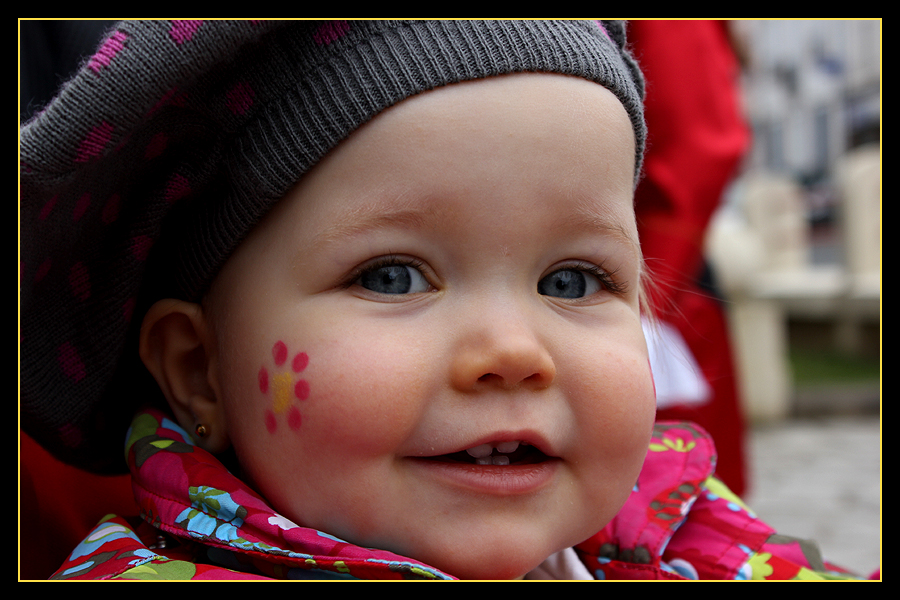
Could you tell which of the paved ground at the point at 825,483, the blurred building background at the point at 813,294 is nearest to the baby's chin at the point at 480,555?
the paved ground at the point at 825,483

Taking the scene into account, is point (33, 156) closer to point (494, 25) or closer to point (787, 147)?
point (494, 25)

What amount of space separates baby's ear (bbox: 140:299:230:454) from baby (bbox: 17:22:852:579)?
0.04ft

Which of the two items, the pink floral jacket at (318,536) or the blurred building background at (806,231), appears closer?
the pink floral jacket at (318,536)

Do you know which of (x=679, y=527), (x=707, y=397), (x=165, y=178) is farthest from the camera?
(x=707, y=397)

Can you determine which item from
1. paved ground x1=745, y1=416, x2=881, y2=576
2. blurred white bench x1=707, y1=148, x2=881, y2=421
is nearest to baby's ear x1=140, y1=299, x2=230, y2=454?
paved ground x1=745, y1=416, x2=881, y2=576

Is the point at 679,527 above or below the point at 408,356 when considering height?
below

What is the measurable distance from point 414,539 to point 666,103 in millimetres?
1290

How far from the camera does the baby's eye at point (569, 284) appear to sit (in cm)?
94

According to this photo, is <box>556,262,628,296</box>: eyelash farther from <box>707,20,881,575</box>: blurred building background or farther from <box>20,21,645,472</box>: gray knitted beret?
<box>707,20,881,575</box>: blurred building background

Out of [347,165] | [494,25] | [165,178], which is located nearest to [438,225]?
[347,165]

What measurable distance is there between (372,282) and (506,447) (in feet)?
0.75

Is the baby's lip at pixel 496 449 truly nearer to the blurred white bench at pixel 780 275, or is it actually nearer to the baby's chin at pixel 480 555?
the baby's chin at pixel 480 555

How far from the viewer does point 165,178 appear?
0.96 metres

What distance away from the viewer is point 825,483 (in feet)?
11.0
